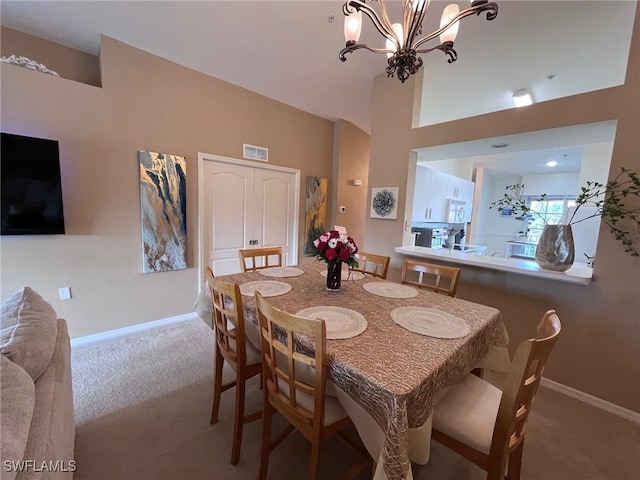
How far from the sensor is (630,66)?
5.80 feet

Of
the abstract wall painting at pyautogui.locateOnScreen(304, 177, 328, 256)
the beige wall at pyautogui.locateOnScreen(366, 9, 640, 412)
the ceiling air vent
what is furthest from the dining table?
the abstract wall painting at pyautogui.locateOnScreen(304, 177, 328, 256)

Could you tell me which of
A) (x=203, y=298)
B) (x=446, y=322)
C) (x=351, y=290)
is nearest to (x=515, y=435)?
(x=446, y=322)

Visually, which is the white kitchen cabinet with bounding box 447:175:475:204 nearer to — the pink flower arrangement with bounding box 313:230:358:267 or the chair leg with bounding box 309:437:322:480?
the pink flower arrangement with bounding box 313:230:358:267

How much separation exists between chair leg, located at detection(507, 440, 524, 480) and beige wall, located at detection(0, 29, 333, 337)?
3.22m

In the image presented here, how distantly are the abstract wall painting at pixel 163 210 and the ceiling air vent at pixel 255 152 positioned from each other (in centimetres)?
81

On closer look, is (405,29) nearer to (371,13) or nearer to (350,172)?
(371,13)

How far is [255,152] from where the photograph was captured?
3609 millimetres

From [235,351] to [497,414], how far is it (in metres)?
1.28

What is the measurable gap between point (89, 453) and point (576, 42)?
4.69 meters

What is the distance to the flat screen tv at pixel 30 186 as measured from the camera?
6.98 feet

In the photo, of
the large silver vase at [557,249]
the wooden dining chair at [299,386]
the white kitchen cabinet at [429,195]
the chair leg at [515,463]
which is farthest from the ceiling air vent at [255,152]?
the chair leg at [515,463]

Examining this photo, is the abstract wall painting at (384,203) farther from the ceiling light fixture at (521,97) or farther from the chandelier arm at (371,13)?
the ceiling light fixture at (521,97)

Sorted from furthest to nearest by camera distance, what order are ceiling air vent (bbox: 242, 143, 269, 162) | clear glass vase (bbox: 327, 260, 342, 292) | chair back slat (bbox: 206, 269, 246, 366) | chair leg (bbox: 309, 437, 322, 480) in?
ceiling air vent (bbox: 242, 143, 269, 162)
clear glass vase (bbox: 327, 260, 342, 292)
chair back slat (bbox: 206, 269, 246, 366)
chair leg (bbox: 309, 437, 322, 480)

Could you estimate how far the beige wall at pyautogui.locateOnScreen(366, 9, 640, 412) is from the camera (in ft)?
5.93
